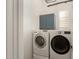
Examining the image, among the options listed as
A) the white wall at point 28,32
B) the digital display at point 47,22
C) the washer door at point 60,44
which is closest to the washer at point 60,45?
the washer door at point 60,44

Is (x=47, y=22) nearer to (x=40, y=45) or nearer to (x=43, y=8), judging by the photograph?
(x=43, y=8)

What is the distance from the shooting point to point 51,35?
8.63 ft

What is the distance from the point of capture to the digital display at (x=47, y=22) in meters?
3.04

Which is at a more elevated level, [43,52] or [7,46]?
[7,46]

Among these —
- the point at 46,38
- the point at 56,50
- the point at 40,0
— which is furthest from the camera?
the point at 40,0

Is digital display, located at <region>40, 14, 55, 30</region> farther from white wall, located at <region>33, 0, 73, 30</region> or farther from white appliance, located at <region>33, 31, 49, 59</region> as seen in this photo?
white appliance, located at <region>33, 31, 49, 59</region>

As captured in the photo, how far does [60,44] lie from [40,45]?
0.64 m

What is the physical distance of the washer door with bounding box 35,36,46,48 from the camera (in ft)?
9.36

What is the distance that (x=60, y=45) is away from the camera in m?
2.53

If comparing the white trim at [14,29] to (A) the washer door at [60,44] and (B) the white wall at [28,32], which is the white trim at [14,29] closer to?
(A) the washer door at [60,44]
